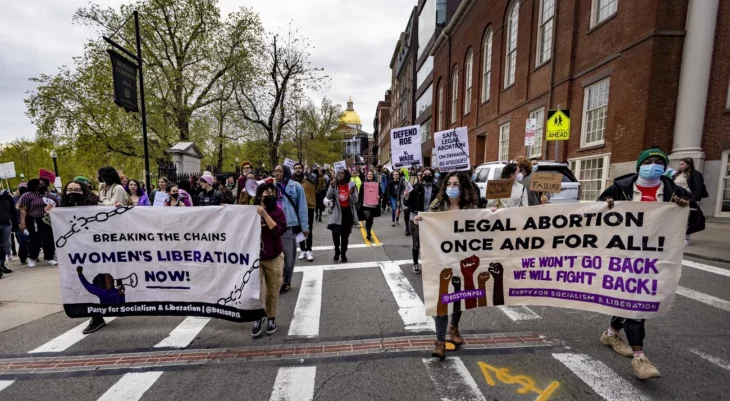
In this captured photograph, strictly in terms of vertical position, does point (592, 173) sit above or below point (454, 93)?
below

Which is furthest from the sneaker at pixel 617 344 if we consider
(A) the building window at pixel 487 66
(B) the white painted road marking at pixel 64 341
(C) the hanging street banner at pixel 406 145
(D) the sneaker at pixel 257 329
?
(A) the building window at pixel 487 66

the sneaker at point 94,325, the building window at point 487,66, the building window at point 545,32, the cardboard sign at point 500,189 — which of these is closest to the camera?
the cardboard sign at point 500,189

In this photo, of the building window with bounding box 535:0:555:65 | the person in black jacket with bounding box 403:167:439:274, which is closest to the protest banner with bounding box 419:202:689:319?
the person in black jacket with bounding box 403:167:439:274

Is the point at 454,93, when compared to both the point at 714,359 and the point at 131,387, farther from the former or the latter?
the point at 131,387

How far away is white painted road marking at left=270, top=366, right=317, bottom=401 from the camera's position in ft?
9.29

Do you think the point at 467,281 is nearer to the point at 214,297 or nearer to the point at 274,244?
the point at 274,244

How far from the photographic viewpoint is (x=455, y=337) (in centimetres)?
361

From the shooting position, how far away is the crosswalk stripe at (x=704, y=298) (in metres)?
4.60

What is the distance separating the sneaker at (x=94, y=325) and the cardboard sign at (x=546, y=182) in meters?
5.91

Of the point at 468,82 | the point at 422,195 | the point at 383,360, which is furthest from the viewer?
the point at 468,82

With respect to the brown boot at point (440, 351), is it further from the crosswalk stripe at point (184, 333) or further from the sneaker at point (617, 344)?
the crosswalk stripe at point (184, 333)

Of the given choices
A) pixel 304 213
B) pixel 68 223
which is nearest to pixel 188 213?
pixel 68 223

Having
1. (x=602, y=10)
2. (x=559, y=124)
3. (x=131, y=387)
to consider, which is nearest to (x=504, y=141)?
(x=602, y=10)

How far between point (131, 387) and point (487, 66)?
26284mm
